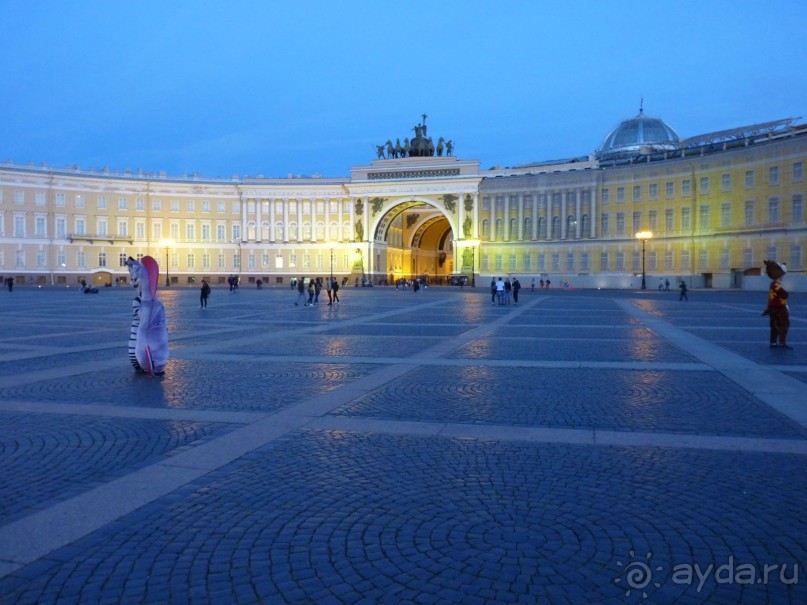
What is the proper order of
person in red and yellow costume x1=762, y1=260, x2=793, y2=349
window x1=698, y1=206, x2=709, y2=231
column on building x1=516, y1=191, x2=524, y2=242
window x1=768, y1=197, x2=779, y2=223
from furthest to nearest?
1. column on building x1=516, y1=191, x2=524, y2=242
2. window x1=698, y1=206, x2=709, y2=231
3. window x1=768, y1=197, x2=779, y2=223
4. person in red and yellow costume x1=762, y1=260, x2=793, y2=349

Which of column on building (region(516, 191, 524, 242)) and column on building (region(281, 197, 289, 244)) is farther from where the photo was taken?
column on building (region(281, 197, 289, 244))

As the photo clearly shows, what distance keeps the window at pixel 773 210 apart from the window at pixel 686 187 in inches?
338

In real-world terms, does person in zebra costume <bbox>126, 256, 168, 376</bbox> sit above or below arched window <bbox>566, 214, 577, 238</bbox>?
below

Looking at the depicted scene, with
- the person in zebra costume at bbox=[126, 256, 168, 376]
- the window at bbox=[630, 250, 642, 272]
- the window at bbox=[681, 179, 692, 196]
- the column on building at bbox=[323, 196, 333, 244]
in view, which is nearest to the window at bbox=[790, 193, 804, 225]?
the window at bbox=[681, 179, 692, 196]

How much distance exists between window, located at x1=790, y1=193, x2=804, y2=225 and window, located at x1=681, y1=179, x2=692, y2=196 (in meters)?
10.7

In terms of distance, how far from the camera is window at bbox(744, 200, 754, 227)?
59.5 m

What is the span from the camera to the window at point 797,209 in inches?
2169

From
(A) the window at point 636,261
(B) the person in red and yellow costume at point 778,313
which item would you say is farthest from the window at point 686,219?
(B) the person in red and yellow costume at point 778,313

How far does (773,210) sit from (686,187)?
9614mm

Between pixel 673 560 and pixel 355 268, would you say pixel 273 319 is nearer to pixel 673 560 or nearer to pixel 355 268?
pixel 673 560

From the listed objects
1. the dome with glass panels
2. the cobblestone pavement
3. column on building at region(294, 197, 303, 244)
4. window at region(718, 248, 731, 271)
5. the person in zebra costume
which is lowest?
the cobblestone pavement

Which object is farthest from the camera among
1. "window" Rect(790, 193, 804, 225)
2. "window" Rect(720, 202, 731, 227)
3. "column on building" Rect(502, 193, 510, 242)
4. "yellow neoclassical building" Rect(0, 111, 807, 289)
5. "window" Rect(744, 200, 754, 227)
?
"column on building" Rect(502, 193, 510, 242)

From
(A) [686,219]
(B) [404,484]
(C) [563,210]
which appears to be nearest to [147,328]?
(B) [404,484]

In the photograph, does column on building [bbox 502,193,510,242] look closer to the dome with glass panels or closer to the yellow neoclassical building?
the yellow neoclassical building
